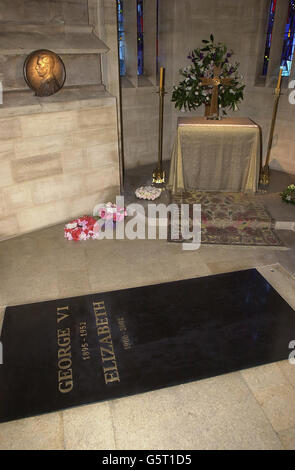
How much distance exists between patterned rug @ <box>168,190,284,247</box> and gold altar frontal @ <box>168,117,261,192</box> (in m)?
0.20

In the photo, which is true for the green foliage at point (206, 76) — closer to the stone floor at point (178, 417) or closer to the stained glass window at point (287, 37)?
the stained glass window at point (287, 37)

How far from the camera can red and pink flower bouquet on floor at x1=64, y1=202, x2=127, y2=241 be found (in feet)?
16.3

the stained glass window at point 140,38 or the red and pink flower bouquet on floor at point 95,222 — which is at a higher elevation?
the stained glass window at point 140,38

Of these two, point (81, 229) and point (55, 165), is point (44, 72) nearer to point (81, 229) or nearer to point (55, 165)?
point (55, 165)

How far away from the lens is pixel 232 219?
5254mm

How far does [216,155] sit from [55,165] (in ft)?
8.45

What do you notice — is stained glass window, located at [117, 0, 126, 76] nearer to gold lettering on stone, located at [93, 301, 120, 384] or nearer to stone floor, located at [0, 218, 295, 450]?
stone floor, located at [0, 218, 295, 450]

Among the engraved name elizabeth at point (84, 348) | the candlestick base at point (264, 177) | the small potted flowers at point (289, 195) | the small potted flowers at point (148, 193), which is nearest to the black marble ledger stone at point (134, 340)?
the engraved name elizabeth at point (84, 348)

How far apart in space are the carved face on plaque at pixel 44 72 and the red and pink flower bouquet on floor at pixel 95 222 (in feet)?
5.91

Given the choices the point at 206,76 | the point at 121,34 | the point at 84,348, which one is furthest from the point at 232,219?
the point at 121,34

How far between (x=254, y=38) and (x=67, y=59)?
428cm

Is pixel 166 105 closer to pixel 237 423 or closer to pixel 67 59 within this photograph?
pixel 67 59

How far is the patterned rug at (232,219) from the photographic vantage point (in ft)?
16.1
